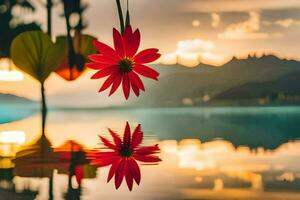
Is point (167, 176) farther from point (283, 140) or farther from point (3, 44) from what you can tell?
point (3, 44)

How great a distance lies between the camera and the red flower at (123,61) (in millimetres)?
888

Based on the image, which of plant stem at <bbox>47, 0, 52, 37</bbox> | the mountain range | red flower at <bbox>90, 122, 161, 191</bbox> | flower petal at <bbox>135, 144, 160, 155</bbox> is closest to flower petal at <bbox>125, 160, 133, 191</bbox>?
red flower at <bbox>90, 122, 161, 191</bbox>

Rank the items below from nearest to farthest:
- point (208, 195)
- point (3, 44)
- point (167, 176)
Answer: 1. point (208, 195)
2. point (167, 176)
3. point (3, 44)

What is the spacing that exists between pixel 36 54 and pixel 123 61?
65 centimetres

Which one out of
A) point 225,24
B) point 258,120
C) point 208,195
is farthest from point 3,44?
point 208,195

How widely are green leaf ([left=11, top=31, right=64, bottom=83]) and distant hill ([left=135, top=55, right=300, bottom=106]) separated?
273mm

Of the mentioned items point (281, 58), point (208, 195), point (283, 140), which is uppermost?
point (281, 58)

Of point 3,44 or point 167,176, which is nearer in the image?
point 167,176

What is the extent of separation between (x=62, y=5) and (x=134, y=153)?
768 mm

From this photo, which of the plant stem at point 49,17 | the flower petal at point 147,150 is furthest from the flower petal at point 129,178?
the plant stem at point 49,17

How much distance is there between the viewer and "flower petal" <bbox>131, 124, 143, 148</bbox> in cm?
102

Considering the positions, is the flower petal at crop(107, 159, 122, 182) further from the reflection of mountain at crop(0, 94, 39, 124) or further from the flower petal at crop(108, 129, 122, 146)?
the reflection of mountain at crop(0, 94, 39, 124)

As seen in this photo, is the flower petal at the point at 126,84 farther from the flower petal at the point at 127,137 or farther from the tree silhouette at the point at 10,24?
the tree silhouette at the point at 10,24

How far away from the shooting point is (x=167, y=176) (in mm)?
866
